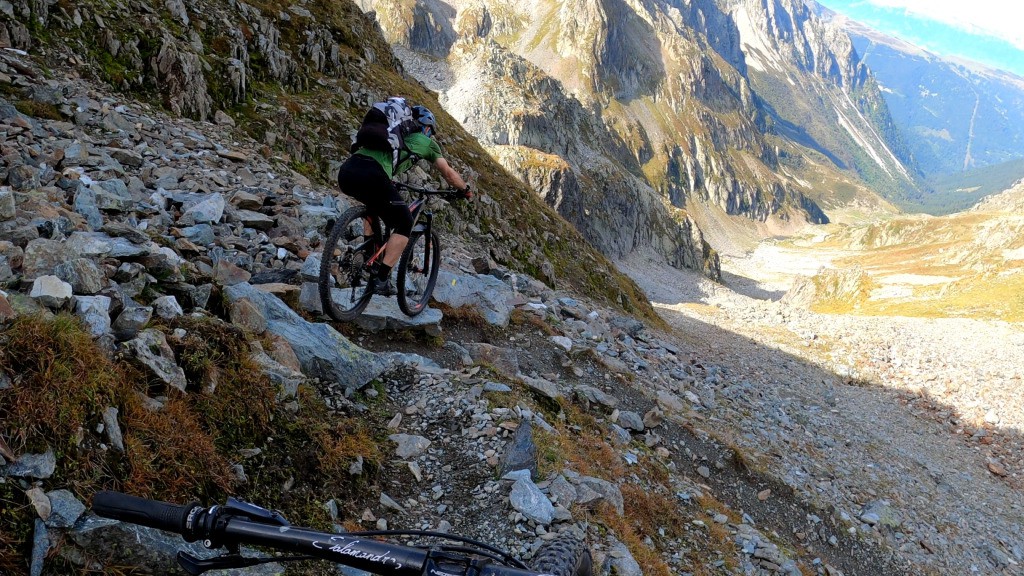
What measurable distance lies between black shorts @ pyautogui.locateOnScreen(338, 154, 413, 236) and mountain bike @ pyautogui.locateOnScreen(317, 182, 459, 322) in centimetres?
23

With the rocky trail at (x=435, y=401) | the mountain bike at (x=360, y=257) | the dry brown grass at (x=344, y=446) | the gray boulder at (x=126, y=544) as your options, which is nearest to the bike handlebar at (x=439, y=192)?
the mountain bike at (x=360, y=257)

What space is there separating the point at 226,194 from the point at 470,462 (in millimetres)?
9162

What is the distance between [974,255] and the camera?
317 ft

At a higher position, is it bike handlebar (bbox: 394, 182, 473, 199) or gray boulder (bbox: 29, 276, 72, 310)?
bike handlebar (bbox: 394, 182, 473, 199)

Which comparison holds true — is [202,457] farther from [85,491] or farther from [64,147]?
[64,147]

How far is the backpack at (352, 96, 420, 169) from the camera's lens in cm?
816

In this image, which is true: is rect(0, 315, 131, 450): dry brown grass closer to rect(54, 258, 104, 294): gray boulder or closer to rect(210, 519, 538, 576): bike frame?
rect(54, 258, 104, 294): gray boulder

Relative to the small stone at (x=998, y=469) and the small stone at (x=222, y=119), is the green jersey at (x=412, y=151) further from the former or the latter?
the small stone at (x=998, y=469)

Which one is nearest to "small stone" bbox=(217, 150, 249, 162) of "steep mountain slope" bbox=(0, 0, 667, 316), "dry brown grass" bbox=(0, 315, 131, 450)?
"steep mountain slope" bbox=(0, 0, 667, 316)

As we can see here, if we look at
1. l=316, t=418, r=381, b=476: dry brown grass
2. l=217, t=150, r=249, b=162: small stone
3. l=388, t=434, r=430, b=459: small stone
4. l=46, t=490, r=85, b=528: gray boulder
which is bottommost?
l=388, t=434, r=430, b=459: small stone

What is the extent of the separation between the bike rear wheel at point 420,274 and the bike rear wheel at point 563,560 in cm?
702

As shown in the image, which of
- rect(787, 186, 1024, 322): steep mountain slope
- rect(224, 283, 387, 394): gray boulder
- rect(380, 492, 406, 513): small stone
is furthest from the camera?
rect(787, 186, 1024, 322): steep mountain slope

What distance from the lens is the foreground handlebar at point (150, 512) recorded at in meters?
2.78

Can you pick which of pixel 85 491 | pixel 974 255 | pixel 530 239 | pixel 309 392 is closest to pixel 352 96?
pixel 530 239
